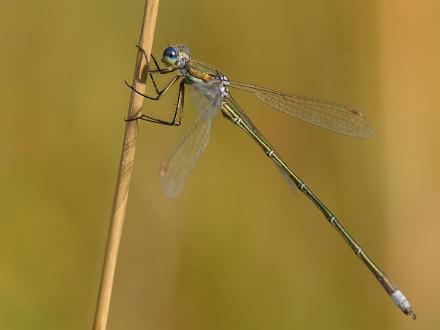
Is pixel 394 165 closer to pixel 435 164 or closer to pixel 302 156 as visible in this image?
pixel 435 164

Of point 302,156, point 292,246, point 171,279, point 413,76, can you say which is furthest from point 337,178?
point 171,279

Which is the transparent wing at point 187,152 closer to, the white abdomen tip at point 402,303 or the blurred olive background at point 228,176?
the blurred olive background at point 228,176

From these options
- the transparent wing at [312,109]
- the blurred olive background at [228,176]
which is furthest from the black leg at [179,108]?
the blurred olive background at [228,176]

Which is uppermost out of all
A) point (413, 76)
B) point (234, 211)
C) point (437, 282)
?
point (413, 76)

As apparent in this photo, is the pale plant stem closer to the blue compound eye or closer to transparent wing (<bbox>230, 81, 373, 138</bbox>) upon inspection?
the blue compound eye

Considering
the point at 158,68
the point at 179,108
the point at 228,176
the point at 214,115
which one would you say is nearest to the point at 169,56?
the point at 179,108

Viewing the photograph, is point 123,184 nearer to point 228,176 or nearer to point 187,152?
point 187,152

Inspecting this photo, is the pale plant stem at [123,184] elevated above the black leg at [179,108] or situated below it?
below
